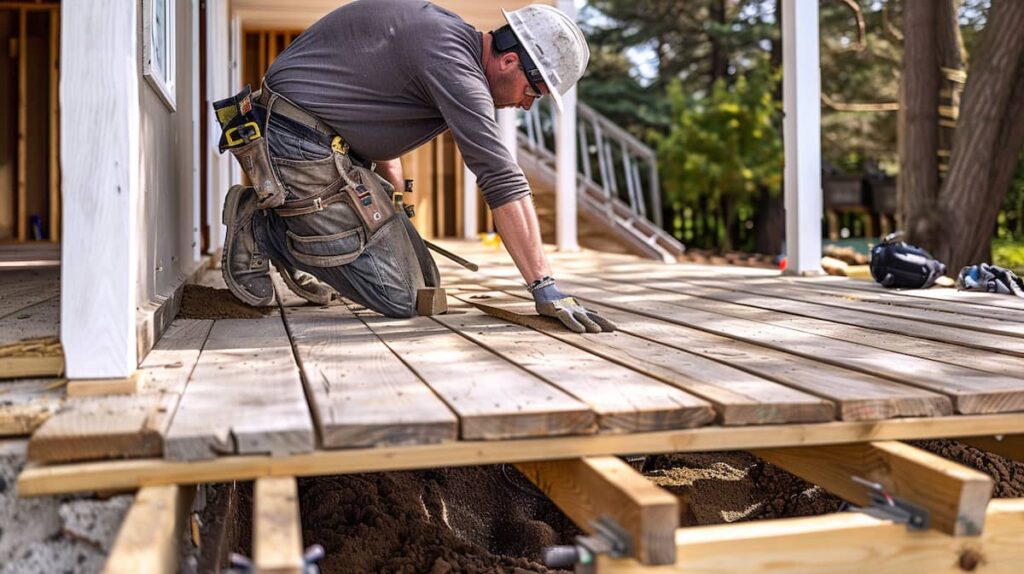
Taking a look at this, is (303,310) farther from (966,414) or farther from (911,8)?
(911,8)

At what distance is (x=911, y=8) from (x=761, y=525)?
6.67 meters

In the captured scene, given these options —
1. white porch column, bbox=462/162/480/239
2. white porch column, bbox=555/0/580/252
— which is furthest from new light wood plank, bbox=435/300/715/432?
white porch column, bbox=462/162/480/239

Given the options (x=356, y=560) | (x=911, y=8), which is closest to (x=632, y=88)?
(x=911, y=8)

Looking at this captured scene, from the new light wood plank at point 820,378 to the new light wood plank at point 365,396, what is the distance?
76 centimetres

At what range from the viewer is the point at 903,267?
4.57 meters

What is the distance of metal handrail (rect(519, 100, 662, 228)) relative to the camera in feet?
39.7

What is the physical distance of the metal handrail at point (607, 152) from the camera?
1210cm

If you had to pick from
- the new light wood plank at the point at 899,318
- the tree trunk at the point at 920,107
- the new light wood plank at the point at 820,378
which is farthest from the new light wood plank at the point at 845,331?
the tree trunk at the point at 920,107

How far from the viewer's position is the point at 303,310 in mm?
3740

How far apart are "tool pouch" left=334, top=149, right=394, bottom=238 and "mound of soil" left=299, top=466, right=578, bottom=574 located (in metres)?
0.86

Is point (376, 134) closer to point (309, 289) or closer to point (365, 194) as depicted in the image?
point (365, 194)

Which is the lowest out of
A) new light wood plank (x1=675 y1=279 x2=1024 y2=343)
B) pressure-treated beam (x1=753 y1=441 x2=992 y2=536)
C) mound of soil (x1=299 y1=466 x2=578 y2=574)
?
mound of soil (x1=299 y1=466 x2=578 y2=574)

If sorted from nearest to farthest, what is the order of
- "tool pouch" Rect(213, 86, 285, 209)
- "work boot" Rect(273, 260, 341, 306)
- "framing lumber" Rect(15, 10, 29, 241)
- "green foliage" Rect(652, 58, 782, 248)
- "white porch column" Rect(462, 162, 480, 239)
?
1. "tool pouch" Rect(213, 86, 285, 209)
2. "work boot" Rect(273, 260, 341, 306)
3. "framing lumber" Rect(15, 10, 29, 241)
4. "white porch column" Rect(462, 162, 480, 239)
5. "green foliage" Rect(652, 58, 782, 248)

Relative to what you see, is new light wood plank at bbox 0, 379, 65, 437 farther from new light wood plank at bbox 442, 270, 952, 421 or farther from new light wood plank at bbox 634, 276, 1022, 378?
new light wood plank at bbox 634, 276, 1022, 378
